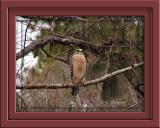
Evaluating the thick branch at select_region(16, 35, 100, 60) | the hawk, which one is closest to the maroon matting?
the thick branch at select_region(16, 35, 100, 60)

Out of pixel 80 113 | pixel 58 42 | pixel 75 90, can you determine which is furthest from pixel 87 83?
pixel 58 42

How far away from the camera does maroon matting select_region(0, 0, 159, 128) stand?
13.4 feet

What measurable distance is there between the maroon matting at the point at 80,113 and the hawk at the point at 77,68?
0.63 ft

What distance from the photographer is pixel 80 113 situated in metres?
4.08

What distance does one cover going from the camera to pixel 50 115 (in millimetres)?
4090

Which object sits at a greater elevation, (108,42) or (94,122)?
(108,42)

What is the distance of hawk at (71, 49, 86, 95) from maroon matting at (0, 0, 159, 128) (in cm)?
19

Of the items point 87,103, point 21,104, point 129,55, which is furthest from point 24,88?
point 129,55

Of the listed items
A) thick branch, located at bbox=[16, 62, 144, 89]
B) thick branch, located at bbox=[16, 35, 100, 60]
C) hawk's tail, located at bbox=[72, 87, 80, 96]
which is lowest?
hawk's tail, located at bbox=[72, 87, 80, 96]

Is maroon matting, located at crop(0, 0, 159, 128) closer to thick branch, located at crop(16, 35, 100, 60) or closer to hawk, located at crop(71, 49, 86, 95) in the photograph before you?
thick branch, located at crop(16, 35, 100, 60)

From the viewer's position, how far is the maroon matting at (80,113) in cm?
407
